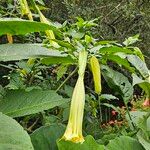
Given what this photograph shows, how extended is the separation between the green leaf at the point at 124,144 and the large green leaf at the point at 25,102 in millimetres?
133

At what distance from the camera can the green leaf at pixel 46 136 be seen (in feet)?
2.83

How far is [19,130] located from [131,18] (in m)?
5.29

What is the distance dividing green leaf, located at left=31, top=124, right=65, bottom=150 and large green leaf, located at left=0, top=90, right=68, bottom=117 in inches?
3.6

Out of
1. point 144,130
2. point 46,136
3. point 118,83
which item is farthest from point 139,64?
point 46,136

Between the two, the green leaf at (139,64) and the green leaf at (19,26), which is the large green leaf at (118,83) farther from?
the green leaf at (19,26)

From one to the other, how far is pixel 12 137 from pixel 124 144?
31cm

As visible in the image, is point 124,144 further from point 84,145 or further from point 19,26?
point 19,26

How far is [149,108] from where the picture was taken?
1017 mm

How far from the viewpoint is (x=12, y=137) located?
62 centimetres

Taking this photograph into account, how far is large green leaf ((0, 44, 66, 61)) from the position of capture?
31.9 inches

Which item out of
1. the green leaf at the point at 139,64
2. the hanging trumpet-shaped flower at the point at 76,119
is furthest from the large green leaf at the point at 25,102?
the green leaf at the point at 139,64

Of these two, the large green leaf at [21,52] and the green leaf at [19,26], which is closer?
the green leaf at [19,26]

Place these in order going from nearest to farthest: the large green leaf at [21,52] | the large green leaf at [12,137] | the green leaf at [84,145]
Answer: the large green leaf at [12,137], the green leaf at [84,145], the large green leaf at [21,52]

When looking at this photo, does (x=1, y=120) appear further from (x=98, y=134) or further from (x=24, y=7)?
(x=24, y=7)
